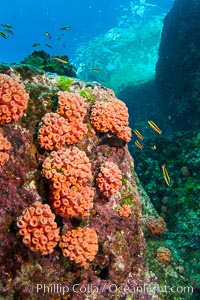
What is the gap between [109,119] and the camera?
405cm

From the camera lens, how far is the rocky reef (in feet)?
9.73

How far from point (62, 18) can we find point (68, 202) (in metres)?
79.5

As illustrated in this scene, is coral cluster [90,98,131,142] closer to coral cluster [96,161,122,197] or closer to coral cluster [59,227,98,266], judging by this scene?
coral cluster [96,161,122,197]

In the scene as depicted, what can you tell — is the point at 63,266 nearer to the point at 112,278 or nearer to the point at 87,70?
the point at 112,278

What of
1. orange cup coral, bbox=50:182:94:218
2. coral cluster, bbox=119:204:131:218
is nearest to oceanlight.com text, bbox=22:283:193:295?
orange cup coral, bbox=50:182:94:218

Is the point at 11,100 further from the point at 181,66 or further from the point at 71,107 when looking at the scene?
the point at 181,66

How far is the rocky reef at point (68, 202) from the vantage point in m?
2.97

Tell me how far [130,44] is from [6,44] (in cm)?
7723

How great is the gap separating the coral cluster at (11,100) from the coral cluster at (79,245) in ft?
5.60

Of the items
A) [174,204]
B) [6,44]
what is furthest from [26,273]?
[6,44]

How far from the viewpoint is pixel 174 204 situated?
23.0 ft

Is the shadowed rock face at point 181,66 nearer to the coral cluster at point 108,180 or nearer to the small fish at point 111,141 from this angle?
the small fish at point 111,141

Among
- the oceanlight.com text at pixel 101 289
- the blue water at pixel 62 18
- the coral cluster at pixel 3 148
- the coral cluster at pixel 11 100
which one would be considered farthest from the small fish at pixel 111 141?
the blue water at pixel 62 18

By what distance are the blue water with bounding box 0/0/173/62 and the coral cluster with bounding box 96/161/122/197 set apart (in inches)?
1783
